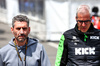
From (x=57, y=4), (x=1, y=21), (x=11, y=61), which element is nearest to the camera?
(x=11, y=61)

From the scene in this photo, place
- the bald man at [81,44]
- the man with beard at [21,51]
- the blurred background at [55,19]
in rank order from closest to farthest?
the man with beard at [21,51] → the bald man at [81,44] → the blurred background at [55,19]

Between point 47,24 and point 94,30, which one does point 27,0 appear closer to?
point 47,24

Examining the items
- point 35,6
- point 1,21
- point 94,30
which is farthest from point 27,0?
point 94,30

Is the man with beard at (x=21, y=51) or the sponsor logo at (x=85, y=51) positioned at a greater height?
the man with beard at (x=21, y=51)

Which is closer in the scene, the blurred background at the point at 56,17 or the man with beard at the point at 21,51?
the man with beard at the point at 21,51

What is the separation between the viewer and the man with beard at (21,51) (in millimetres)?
2625

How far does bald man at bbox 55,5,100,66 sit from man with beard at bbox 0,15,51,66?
0.70 metres

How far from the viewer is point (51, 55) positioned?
9555mm

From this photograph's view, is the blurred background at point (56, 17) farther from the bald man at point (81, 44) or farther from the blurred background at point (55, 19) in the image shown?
the bald man at point (81, 44)

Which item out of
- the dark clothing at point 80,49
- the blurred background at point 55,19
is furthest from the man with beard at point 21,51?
the blurred background at point 55,19

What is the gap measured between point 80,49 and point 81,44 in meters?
0.08

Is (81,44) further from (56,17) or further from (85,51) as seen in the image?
(56,17)

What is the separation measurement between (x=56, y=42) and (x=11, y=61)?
34.5 feet

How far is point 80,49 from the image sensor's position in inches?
129
